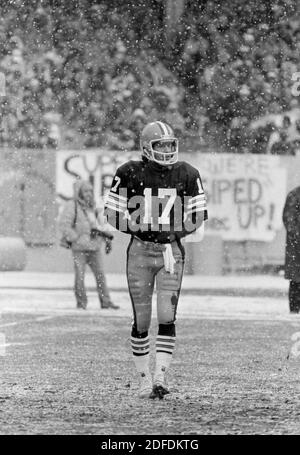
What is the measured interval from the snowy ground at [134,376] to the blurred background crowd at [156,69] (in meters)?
9.96

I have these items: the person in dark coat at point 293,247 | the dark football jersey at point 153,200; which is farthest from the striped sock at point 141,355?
the person in dark coat at point 293,247

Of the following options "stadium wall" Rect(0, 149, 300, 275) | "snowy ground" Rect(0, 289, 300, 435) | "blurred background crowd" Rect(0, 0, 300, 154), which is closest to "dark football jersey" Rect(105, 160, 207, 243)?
"snowy ground" Rect(0, 289, 300, 435)

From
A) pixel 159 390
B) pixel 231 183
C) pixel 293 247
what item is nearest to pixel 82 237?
pixel 293 247

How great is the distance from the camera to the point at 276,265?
3033cm

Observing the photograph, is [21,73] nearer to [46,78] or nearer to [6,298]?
[46,78]

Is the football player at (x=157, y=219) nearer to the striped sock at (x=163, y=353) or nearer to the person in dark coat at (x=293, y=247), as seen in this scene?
the striped sock at (x=163, y=353)

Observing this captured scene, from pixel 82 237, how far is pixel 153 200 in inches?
384

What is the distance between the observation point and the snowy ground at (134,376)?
853cm

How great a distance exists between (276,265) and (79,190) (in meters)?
11.5

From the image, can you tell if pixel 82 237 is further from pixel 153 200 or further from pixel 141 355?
pixel 153 200

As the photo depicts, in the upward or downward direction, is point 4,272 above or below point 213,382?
below

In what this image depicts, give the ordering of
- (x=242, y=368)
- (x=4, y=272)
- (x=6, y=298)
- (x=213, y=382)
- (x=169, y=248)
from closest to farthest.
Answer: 1. (x=169, y=248)
2. (x=213, y=382)
3. (x=242, y=368)
4. (x=6, y=298)
5. (x=4, y=272)

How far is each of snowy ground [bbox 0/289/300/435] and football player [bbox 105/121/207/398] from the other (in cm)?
46

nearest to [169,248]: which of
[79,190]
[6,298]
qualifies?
[79,190]
